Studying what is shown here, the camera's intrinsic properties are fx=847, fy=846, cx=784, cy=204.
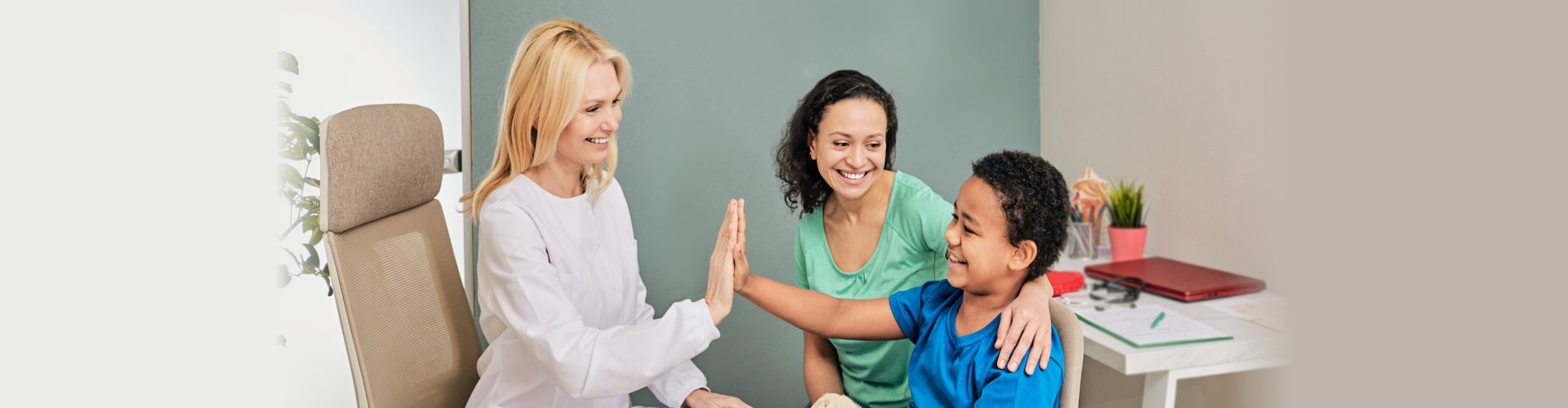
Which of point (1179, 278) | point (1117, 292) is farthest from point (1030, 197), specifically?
point (1179, 278)

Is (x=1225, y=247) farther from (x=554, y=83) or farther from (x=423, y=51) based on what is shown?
(x=423, y=51)

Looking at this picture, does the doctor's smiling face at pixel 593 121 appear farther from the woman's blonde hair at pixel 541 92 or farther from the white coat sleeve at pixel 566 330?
the white coat sleeve at pixel 566 330

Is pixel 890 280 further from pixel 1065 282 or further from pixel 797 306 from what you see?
pixel 1065 282

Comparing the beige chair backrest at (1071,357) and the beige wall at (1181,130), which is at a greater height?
the beige wall at (1181,130)

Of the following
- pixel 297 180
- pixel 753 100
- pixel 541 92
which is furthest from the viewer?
pixel 753 100

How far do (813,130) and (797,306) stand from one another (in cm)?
33

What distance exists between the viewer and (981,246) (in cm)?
113

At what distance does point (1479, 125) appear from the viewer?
0.15 m

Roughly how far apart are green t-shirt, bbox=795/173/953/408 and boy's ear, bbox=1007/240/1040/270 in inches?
12.1

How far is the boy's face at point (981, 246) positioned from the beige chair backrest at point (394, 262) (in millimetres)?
801

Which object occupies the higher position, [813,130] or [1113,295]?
[813,130]

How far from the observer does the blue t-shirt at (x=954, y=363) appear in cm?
105

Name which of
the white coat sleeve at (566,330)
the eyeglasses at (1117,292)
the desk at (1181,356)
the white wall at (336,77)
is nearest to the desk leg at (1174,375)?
the desk at (1181,356)

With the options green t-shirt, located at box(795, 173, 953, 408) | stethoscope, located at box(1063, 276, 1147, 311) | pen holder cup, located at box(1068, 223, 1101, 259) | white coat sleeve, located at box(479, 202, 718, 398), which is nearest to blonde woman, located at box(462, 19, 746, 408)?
white coat sleeve, located at box(479, 202, 718, 398)
